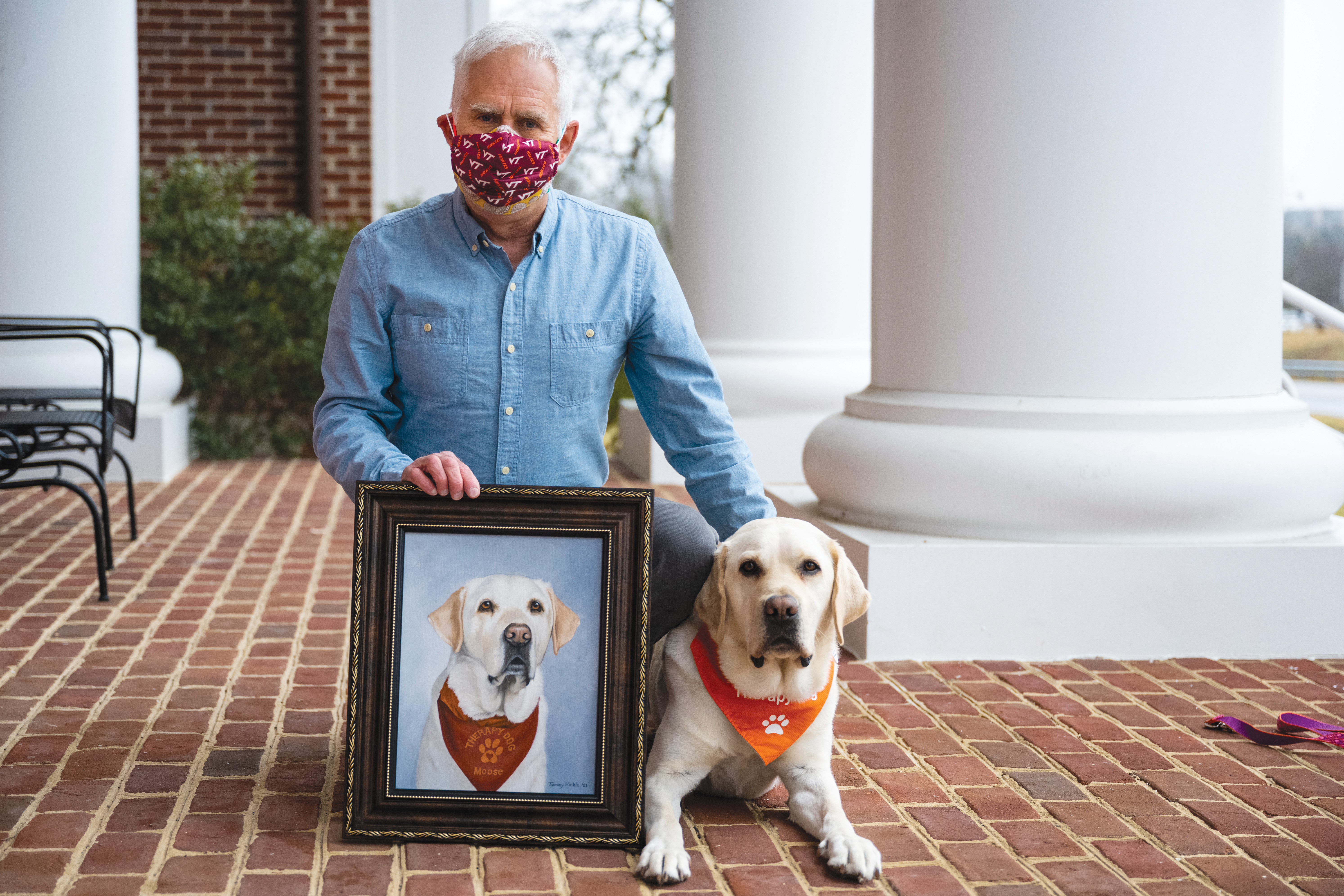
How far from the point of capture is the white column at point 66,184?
7.31 metres

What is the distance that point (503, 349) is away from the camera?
103 inches

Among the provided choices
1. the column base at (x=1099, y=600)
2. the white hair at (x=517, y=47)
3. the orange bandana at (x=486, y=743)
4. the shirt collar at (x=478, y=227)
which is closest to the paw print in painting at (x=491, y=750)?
the orange bandana at (x=486, y=743)

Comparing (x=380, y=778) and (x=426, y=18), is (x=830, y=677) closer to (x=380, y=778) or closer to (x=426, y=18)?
(x=380, y=778)

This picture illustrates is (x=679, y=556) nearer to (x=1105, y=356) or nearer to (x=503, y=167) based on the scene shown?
(x=503, y=167)

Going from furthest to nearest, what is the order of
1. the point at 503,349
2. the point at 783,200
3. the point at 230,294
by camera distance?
1. the point at 230,294
2. the point at 783,200
3. the point at 503,349

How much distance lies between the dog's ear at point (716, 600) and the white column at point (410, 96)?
803 centimetres

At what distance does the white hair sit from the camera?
2.51 m

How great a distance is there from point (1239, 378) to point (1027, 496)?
797mm

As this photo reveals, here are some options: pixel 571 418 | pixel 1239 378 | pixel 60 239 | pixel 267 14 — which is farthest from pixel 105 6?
pixel 1239 378

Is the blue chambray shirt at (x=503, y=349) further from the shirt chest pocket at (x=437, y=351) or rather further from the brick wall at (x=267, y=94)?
the brick wall at (x=267, y=94)

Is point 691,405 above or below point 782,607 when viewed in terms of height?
above

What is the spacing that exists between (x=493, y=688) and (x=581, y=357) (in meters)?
0.74

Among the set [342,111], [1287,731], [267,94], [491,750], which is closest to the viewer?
[491,750]

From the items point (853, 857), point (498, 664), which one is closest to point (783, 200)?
point (498, 664)
